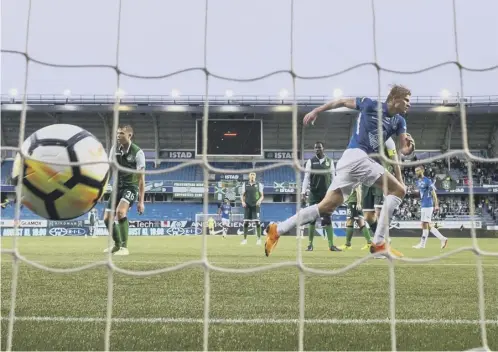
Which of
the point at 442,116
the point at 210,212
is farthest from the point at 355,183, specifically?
the point at 210,212

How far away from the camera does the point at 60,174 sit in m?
2.47

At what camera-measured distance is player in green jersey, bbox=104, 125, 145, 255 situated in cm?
557

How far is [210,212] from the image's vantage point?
2178cm

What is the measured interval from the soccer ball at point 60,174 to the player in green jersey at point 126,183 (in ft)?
8.38

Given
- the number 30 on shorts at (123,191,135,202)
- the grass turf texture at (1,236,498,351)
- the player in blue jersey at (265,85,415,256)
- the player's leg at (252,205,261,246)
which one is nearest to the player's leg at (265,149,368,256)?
the player in blue jersey at (265,85,415,256)

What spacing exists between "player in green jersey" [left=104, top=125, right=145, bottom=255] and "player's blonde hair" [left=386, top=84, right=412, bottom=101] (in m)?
2.85

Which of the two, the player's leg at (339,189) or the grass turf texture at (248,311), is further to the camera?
the player's leg at (339,189)

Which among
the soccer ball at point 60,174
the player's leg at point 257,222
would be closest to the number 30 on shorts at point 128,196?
the soccer ball at point 60,174

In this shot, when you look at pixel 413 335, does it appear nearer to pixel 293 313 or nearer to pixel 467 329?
pixel 467 329

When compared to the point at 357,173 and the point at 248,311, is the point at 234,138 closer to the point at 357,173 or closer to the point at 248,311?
the point at 357,173

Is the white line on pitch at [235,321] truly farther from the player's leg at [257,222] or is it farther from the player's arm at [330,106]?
the player's leg at [257,222]

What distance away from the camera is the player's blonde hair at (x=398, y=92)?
12.5ft

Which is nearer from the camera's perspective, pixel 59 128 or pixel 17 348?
pixel 17 348

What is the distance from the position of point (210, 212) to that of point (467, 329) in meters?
19.7
